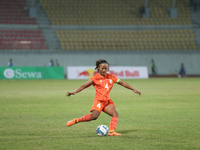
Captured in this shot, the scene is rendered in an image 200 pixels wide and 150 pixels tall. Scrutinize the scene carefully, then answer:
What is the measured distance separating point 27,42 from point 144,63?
14573mm

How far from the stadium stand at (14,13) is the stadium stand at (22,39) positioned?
165 cm

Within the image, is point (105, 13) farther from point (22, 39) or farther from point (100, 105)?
point (100, 105)

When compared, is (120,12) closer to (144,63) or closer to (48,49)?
(144,63)

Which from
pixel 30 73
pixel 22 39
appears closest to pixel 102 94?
pixel 30 73

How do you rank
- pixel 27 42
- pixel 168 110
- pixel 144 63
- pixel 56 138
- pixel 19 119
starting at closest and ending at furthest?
pixel 56 138 < pixel 19 119 < pixel 168 110 < pixel 27 42 < pixel 144 63

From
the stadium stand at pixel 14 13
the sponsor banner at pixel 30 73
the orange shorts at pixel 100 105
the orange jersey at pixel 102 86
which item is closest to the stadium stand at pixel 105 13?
the stadium stand at pixel 14 13

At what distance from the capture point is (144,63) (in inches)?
1704

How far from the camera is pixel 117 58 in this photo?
42625 millimetres

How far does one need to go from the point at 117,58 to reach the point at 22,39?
11.7m

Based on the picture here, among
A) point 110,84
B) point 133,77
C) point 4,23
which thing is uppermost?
point 4,23

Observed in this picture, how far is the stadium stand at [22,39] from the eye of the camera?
40.1 meters

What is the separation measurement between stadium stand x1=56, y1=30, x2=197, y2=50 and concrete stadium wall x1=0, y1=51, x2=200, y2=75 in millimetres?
961

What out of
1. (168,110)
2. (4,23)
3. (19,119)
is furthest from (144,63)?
(19,119)

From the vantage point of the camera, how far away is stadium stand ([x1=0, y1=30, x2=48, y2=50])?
1578 inches
